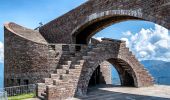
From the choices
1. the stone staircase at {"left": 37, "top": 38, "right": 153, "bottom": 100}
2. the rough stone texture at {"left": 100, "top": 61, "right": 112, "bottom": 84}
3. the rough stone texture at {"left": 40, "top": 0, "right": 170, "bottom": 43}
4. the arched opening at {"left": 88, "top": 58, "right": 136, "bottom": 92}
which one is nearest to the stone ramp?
the stone staircase at {"left": 37, "top": 38, "right": 153, "bottom": 100}

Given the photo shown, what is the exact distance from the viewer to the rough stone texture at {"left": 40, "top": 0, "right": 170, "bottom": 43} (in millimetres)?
16625

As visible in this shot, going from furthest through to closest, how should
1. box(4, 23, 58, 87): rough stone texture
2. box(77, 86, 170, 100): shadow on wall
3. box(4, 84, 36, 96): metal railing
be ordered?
box(4, 23, 58, 87): rough stone texture, box(4, 84, 36, 96): metal railing, box(77, 86, 170, 100): shadow on wall

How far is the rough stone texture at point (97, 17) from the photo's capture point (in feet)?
54.5

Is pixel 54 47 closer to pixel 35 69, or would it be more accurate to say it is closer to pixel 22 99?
pixel 35 69

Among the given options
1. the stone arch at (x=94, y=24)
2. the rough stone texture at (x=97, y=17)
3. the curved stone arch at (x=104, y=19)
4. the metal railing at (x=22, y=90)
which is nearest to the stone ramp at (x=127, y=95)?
the rough stone texture at (x=97, y=17)

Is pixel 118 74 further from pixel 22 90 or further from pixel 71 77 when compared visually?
pixel 22 90

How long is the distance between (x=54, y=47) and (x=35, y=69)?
1975mm

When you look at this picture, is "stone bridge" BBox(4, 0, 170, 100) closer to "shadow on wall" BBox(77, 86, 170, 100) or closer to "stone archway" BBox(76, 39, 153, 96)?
"stone archway" BBox(76, 39, 153, 96)

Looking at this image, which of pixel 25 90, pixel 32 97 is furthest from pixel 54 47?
pixel 32 97

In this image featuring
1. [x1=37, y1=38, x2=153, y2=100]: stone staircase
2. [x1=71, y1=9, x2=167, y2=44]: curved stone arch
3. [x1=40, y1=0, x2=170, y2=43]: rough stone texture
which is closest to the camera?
[x1=37, y1=38, x2=153, y2=100]: stone staircase

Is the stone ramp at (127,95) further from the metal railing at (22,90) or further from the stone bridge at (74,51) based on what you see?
the metal railing at (22,90)

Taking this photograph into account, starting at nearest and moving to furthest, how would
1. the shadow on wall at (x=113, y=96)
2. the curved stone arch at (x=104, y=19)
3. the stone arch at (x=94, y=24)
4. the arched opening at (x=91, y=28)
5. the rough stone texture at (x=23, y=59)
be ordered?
the shadow on wall at (x=113, y=96) < the curved stone arch at (x=104, y=19) < the stone arch at (x=94, y=24) < the rough stone texture at (x=23, y=59) < the arched opening at (x=91, y=28)

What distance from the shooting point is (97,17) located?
21594mm

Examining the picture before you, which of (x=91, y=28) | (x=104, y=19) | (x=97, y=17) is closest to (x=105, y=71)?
(x=91, y=28)
